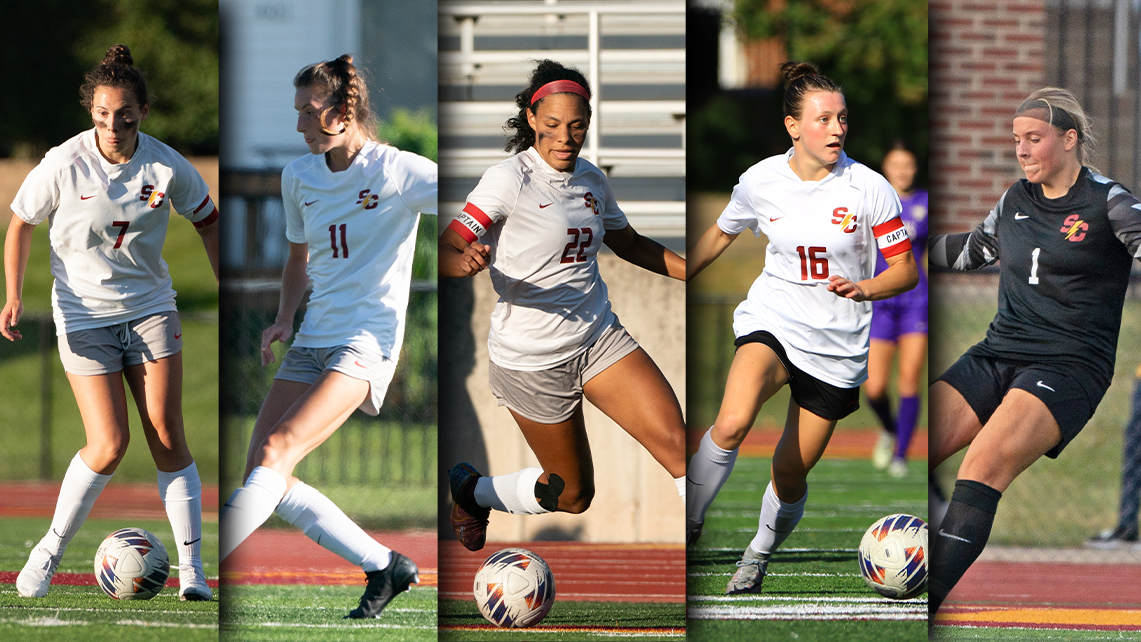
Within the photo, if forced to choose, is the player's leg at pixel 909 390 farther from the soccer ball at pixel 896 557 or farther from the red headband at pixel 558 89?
the red headband at pixel 558 89

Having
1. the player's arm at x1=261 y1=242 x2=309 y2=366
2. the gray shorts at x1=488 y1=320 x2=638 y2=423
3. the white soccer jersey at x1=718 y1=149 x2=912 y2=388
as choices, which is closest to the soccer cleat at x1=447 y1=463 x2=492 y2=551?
the gray shorts at x1=488 y1=320 x2=638 y2=423

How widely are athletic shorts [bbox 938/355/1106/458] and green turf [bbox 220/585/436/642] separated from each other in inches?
117

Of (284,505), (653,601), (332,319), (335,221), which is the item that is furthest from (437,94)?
(653,601)

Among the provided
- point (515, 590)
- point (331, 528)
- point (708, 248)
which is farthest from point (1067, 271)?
point (331, 528)

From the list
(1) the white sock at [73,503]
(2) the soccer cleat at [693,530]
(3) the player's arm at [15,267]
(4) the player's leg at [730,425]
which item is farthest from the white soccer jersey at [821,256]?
(3) the player's arm at [15,267]

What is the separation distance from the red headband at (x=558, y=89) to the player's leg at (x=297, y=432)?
1.71 m

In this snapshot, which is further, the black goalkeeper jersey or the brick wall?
the brick wall

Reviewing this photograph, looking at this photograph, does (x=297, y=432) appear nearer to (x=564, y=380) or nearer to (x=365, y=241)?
(x=365, y=241)

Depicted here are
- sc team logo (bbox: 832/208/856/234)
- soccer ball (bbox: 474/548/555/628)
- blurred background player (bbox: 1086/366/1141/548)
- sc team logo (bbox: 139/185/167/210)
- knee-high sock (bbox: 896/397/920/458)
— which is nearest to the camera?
soccer ball (bbox: 474/548/555/628)

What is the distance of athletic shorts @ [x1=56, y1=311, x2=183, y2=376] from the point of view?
5305mm

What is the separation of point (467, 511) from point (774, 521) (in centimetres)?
160

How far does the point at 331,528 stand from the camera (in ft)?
17.0

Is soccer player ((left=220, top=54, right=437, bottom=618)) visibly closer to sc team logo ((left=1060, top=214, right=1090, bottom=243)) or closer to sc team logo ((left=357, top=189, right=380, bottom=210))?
sc team logo ((left=357, top=189, right=380, bottom=210))

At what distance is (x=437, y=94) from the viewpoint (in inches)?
204
